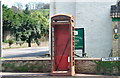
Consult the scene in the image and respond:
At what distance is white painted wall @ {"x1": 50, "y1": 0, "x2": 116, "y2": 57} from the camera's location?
57.7 feet

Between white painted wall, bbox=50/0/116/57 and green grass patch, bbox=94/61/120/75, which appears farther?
white painted wall, bbox=50/0/116/57

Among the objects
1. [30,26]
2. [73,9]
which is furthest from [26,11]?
[73,9]

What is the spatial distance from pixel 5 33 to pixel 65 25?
39306 millimetres

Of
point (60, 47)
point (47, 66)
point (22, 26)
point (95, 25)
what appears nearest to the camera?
point (60, 47)

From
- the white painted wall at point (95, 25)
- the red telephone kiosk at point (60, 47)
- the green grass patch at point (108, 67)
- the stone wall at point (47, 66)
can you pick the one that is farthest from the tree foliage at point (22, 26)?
the green grass patch at point (108, 67)

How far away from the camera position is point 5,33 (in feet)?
164

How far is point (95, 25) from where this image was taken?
58.5 ft

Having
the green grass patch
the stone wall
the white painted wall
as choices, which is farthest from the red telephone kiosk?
the white painted wall

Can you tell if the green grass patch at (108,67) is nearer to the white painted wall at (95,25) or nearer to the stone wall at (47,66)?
the stone wall at (47,66)

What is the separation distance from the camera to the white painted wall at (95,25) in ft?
57.7

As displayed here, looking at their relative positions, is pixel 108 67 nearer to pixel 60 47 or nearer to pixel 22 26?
pixel 60 47

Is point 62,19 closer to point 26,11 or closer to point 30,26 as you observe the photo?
point 30,26

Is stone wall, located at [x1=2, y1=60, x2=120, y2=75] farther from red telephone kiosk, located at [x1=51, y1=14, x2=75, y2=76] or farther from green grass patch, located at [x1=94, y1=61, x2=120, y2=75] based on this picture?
red telephone kiosk, located at [x1=51, y1=14, x2=75, y2=76]

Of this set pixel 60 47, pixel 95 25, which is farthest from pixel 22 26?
pixel 60 47
